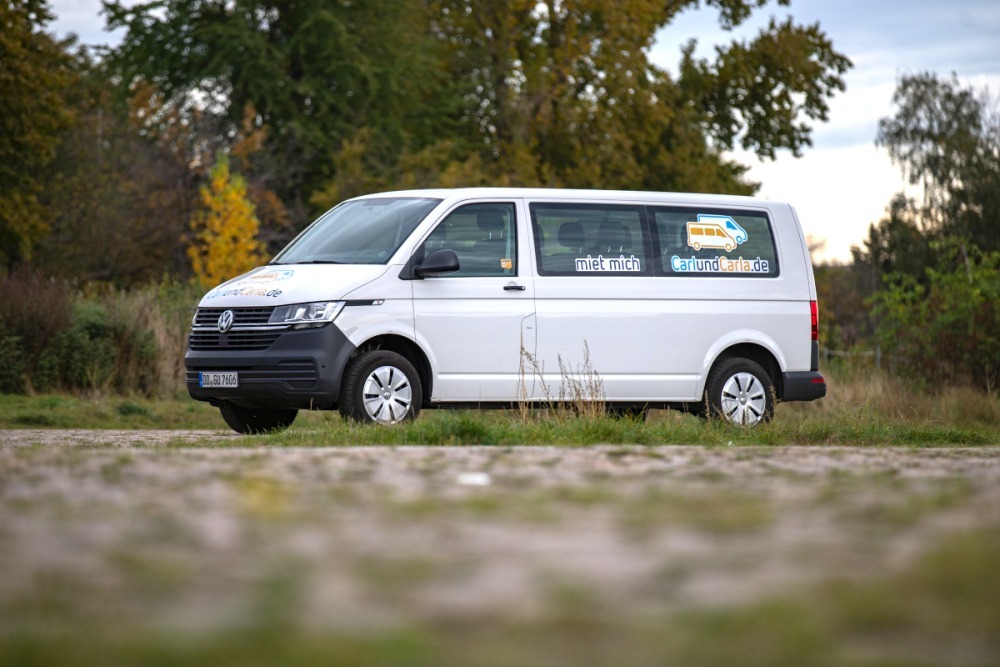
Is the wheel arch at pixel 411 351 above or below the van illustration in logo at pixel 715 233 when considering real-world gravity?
below

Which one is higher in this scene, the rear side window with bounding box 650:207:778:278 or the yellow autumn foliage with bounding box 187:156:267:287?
the yellow autumn foliage with bounding box 187:156:267:287

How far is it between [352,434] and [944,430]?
15.9ft

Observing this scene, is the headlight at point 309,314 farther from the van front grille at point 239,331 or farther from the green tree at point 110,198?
the green tree at point 110,198

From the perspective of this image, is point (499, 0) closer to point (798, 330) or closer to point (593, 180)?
point (593, 180)

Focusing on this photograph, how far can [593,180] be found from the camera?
36.3m

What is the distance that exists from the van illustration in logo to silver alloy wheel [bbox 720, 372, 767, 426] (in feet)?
3.61

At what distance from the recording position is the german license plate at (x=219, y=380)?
34.1ft

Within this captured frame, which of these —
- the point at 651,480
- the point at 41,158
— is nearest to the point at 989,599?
the point at 651,480

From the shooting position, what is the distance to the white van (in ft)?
34.0

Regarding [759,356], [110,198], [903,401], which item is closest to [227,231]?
[110,198]

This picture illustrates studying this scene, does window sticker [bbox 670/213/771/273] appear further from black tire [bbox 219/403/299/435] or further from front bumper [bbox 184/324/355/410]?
black tire [bbox 219/403/299/435]

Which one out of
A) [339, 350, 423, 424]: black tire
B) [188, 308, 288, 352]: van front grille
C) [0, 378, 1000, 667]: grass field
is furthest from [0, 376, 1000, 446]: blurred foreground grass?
[0, 378, 1000, 667]: grass field

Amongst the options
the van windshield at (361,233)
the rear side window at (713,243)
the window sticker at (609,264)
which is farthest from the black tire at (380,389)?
the rear side window at (713,243)

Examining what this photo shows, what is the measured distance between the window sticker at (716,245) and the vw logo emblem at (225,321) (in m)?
3.60
